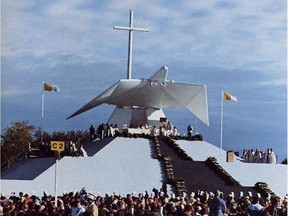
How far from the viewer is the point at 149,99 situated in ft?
159

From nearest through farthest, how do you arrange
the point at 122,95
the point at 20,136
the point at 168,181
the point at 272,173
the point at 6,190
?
the point at 6,190 < the point at 168,181 < the point at 272,173 < the point at 122,95 < the point at 20,136

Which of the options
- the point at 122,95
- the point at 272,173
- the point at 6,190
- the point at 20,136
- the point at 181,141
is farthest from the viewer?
the point at 20,136

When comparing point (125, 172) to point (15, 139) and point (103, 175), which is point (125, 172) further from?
point (15, 139)

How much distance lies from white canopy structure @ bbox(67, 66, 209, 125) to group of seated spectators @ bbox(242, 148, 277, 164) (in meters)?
4.14

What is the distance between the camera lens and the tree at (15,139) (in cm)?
6347

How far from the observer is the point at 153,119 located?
4894cm

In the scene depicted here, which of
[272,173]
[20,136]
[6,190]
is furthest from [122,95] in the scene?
[20,136]

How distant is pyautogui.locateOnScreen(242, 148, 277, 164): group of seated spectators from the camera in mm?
43250

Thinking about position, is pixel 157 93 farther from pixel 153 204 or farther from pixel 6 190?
pixel 153 204

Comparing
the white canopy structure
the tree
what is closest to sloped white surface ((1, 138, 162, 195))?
the white canopy structure

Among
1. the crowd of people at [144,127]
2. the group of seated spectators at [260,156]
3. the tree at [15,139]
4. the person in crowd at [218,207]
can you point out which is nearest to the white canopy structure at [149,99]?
the crowd of people at [144,127]

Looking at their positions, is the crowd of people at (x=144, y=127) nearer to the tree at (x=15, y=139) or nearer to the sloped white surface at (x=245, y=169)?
the sloped white surface at (x=245, y=169)

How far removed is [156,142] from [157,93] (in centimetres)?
635

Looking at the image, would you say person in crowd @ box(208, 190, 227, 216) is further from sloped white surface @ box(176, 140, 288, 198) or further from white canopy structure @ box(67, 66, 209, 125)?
white canopy structure @ box(67, 66, 209, 125)
